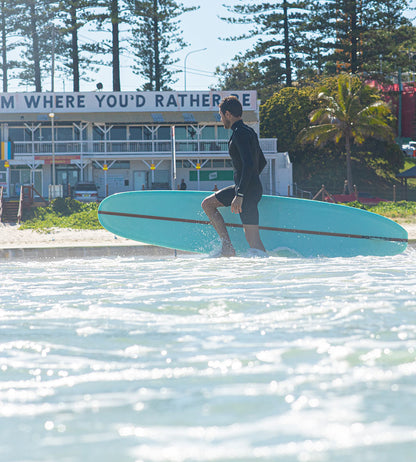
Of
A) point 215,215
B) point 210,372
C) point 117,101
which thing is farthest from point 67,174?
point 210,372

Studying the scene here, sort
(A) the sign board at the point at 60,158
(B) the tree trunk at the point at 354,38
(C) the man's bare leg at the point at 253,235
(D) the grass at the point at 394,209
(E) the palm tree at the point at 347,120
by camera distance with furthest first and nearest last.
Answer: (B) the tree trunk at the point at 354,38, (E) the palm tree at the point at 347,120, (A) the sign board at the point at 60,158, (D) the grass at the point at 394,209, (C) the man's bare leg at the point at 253,235

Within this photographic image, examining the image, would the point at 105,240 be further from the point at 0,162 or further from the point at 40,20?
the point at 40,20

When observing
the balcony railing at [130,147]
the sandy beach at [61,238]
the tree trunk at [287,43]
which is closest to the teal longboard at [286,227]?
the sandy beach at [61,238]

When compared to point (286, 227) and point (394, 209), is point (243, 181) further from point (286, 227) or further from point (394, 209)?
point (394, 209)

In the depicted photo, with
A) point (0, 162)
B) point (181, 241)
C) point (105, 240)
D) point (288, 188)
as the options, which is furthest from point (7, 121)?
point (181, 241)

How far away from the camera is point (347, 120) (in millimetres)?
39094

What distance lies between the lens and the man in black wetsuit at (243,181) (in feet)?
21.1

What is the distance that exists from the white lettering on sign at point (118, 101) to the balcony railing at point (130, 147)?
6.66 ft

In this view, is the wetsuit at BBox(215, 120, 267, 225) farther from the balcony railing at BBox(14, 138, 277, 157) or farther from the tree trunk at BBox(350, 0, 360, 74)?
the tree trunk at BBox(350, 0, 360, 74)

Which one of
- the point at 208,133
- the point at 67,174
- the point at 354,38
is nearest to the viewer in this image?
the point at 67,174

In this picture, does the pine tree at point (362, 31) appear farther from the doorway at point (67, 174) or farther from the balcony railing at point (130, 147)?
the doorway at point (67, 174)

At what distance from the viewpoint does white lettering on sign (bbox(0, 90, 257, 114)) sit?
128 ft

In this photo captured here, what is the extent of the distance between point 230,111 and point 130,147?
109ft

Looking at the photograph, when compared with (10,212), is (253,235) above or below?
above
